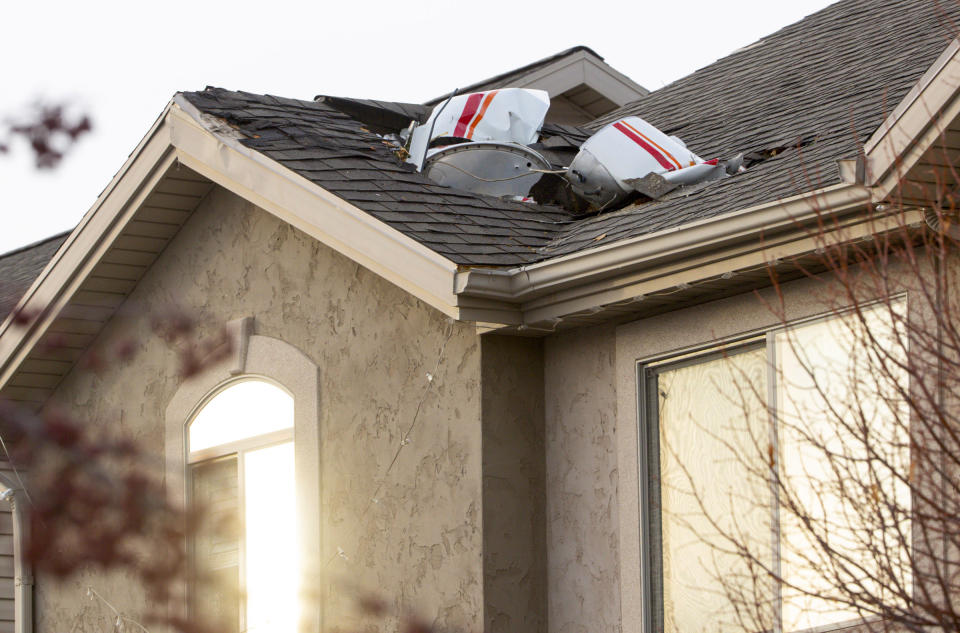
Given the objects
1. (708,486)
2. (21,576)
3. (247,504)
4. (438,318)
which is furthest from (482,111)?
(21,576)

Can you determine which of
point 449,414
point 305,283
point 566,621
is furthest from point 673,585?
point 305,283

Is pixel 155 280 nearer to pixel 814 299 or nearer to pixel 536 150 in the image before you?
pixel 536 150

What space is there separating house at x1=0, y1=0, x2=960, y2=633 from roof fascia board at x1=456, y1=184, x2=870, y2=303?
0.02 meters

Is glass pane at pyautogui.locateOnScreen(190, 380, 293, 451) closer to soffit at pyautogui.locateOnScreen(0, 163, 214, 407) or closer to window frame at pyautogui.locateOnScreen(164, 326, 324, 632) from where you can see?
window frame at pyautogui.locateOnScreen(164, 326, 324, 632)

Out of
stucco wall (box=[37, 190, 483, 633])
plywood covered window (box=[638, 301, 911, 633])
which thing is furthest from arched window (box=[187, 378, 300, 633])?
plywood covered window (box=[638, 301, 911, 633])

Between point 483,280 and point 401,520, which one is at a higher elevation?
point 483,280

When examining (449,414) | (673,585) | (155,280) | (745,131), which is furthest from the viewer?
(155,280)

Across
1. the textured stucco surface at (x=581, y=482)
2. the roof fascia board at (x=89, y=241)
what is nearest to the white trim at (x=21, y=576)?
the roof fascia board at (x=89, y=241)

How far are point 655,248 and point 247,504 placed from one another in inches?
146

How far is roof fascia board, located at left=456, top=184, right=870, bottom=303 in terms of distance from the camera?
23.5 feet

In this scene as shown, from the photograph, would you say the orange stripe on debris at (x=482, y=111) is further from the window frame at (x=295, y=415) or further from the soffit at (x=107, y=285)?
the window frame at (x=295, y=415)

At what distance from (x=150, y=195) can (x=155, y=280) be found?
75 centimetres

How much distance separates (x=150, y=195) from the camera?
10789 mm

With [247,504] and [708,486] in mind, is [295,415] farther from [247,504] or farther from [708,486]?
[708,486]
